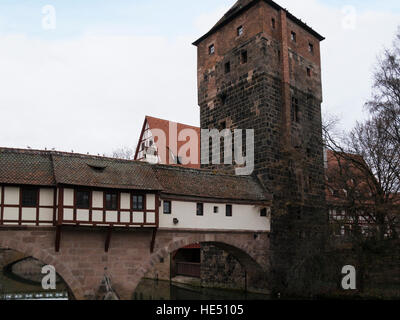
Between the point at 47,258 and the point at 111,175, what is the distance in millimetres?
4166

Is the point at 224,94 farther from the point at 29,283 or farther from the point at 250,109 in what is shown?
the point at 29,283

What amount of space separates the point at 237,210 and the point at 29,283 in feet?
72.2

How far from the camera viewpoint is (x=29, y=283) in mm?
36500

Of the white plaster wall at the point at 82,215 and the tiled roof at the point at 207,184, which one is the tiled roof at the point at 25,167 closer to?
the white plaster wall at the point at 82,215

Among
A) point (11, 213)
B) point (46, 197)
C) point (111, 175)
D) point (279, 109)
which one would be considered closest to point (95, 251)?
point (46, 197)

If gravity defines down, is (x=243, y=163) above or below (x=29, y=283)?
above

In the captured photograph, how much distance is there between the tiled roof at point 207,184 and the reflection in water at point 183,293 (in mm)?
Result: 5503

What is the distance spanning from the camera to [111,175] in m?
19.2

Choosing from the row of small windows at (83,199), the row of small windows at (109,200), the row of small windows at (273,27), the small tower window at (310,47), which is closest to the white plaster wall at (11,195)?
the row of small windows at (83,199)

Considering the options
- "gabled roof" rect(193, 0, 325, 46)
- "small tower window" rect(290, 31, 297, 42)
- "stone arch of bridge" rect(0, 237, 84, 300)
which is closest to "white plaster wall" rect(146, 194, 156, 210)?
"stone arch of bridge" rect(0, 237, 84, 300)

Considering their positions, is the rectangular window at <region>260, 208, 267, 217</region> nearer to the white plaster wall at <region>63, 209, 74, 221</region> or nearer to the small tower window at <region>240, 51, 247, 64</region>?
the small tower window at <region>240, 51, 247, 64</region>

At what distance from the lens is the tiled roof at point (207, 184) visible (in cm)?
2120

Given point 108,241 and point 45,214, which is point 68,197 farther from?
point 108,241
